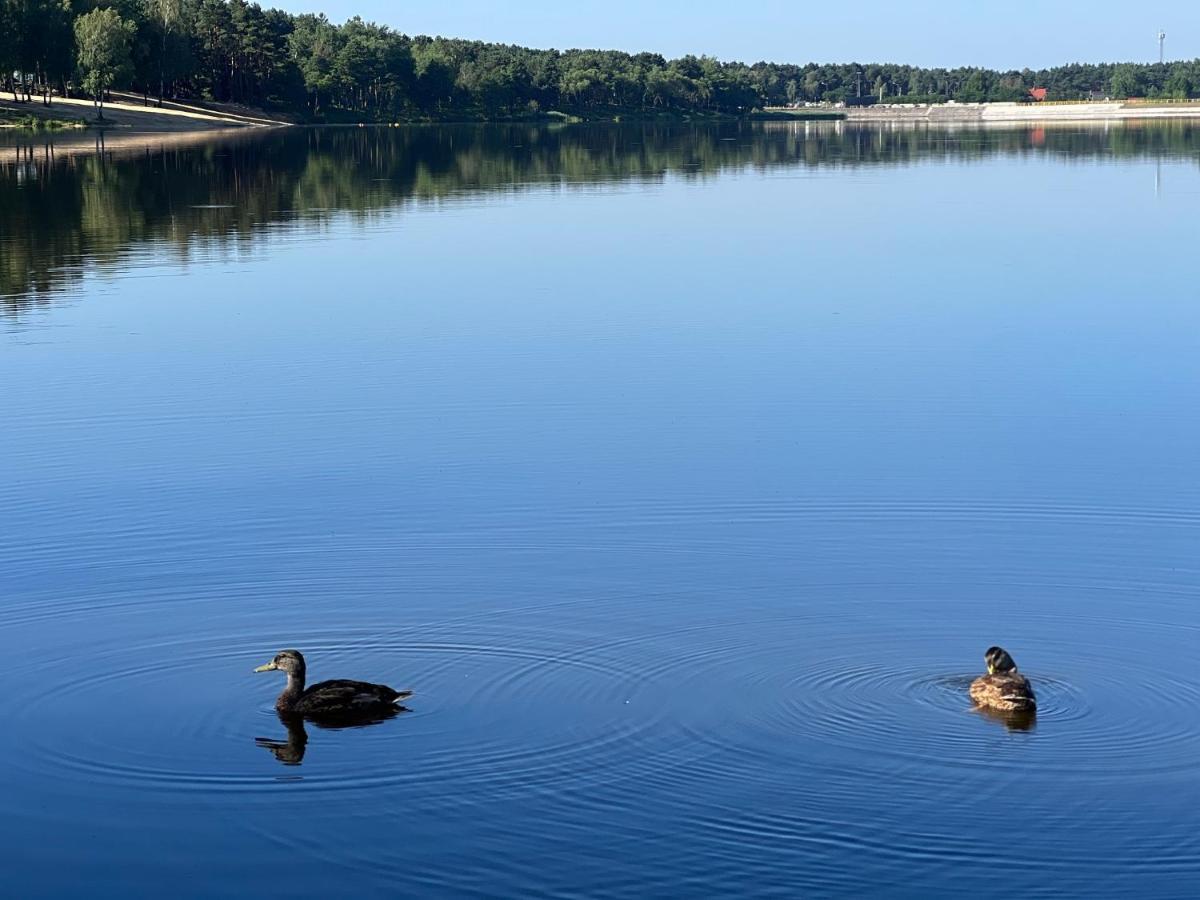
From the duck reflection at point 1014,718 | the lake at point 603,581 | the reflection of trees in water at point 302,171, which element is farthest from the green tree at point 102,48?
the duck reflection at point 1014,718

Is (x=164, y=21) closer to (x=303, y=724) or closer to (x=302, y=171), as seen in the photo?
(x=302, y=171)

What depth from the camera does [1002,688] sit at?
36.3ft

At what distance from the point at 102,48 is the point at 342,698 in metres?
123

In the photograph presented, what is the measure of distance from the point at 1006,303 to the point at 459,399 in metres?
12.8

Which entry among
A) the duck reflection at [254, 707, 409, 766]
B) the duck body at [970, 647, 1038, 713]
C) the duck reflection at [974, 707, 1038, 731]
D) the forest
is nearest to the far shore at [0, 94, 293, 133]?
the forest

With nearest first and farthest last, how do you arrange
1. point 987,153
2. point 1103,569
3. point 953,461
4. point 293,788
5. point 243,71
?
point 293,788 → point 1103,569 → point 953,461 → point 987,153 → point 243,71

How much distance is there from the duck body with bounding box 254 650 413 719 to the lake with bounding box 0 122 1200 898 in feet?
0.44

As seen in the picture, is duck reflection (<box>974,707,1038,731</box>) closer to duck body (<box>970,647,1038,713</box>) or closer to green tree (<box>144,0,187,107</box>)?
duck body (<box>970,647,1038,713</box>)

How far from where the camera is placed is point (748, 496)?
17.0 m

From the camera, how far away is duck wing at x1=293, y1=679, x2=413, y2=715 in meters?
11.2

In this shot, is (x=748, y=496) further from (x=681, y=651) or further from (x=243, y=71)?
(x=243, y=71)

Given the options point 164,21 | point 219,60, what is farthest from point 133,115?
point 219,60

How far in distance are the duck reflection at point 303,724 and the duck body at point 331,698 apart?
0.02 metres

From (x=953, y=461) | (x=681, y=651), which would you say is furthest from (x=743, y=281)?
(x=681, y=651)
